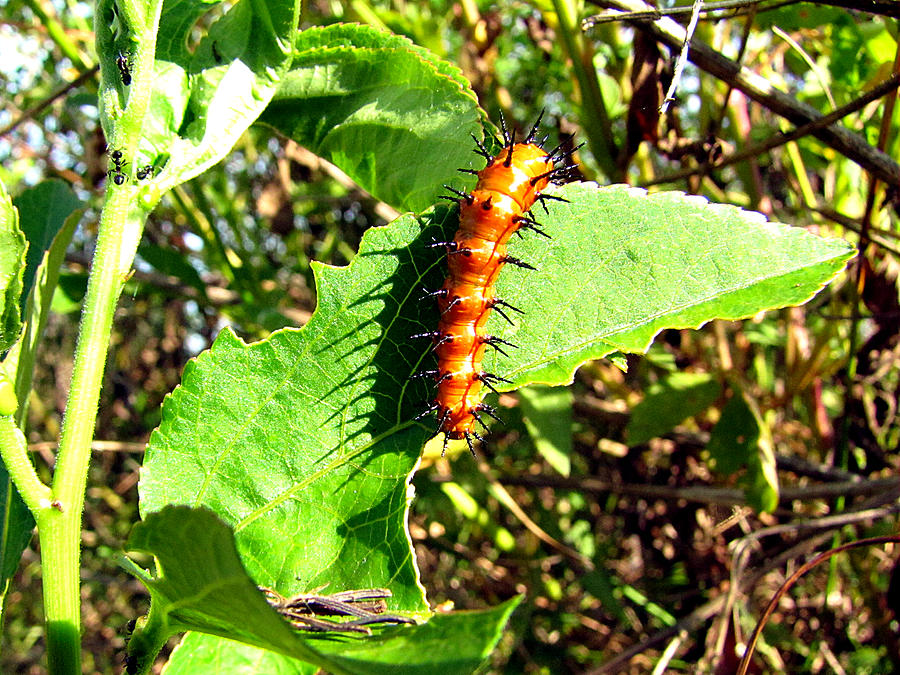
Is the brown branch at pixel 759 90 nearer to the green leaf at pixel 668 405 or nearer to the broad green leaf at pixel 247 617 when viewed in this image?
the green leaf at pixel 668 405

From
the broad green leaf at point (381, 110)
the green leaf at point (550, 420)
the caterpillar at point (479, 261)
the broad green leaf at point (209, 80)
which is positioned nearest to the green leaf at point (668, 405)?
the green leaf at point (550, 420)

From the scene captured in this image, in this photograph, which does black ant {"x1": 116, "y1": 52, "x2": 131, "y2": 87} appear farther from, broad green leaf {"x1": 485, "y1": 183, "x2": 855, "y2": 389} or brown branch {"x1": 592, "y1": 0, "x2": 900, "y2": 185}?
brown branch {"x1": 592, "y1": 0, "x2": 900, "y2": 185}

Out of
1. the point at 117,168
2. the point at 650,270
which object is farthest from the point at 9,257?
the point at 650,270

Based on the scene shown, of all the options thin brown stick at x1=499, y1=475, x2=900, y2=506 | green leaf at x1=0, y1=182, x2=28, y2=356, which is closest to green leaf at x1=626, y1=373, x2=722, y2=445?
thin brown stick at x1=499, y1=475, x2=900, y2=506

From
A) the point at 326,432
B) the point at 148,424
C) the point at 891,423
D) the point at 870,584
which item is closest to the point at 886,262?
the point at 891,423

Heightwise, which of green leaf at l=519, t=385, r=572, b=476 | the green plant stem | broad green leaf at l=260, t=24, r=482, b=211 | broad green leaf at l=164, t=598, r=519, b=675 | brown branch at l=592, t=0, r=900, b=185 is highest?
brown branch at l=592, t=0, r=900, b=185

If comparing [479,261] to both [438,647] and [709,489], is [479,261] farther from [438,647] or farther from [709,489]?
[709,489]

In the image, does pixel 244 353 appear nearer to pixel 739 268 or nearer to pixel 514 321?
pixel 514 321
